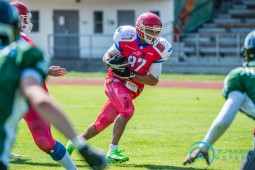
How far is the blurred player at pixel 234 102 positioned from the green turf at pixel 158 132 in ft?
8.98

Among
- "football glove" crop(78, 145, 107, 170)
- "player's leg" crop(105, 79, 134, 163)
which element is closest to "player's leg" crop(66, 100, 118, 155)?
"player's leg" crop(105, 79, 134, 163)

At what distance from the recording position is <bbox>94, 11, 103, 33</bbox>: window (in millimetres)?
33344

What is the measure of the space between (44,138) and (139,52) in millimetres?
2179

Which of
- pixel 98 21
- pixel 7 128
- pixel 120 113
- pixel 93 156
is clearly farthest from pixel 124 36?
pixel 98 21

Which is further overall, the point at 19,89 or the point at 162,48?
the point at 162,48

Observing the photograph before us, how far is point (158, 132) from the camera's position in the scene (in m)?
11.1

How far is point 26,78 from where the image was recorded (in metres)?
4.15

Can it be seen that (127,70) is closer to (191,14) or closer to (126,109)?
(126,109)

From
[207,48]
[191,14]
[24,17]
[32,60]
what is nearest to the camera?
[32,60]

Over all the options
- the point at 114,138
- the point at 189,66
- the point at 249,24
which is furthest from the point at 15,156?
the point at 249,24

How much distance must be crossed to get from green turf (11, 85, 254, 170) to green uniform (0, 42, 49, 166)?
355cm

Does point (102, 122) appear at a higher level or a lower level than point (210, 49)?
higher

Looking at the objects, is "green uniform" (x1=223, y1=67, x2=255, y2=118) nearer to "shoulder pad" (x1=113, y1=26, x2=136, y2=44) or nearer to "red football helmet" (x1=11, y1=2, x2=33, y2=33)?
"red football helmet" (x1=11, y1=2, x2=33, y2=33)

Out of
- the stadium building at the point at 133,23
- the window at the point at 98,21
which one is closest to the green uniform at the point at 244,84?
the stadium building at the point at 133,23
